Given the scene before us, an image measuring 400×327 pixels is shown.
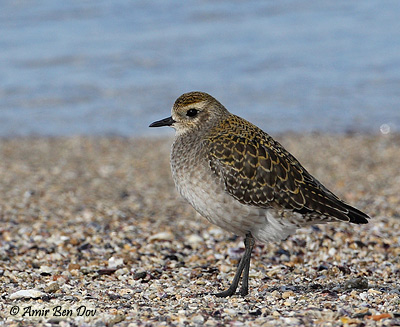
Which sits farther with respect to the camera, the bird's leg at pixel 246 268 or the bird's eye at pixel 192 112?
the bird's eye at pixel 192 112

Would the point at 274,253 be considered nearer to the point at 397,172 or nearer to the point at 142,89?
the point at 397,172

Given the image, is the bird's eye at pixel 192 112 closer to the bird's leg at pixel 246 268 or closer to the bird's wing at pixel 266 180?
the bird's wing at pixel 266 180

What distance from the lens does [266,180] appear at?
A: 183 inches

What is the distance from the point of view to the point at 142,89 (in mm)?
14633

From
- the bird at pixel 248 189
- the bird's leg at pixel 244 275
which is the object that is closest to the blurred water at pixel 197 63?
the bird at pixel 248 189

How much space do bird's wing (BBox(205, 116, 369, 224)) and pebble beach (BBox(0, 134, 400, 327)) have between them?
56 centimetres

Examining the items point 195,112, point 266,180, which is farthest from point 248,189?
point 195,112

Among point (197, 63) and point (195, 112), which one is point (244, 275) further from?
point (197, 63)

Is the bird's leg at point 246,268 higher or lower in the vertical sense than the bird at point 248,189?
lower

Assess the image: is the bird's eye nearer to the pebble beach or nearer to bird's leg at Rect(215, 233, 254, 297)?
bird's leg at Rect(215, 233, 254, 297)

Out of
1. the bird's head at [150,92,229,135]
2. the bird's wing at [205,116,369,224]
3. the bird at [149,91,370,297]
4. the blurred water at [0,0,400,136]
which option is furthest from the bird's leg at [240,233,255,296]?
the blurred water at [0,0,400,136]

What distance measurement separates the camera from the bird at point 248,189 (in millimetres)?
4547

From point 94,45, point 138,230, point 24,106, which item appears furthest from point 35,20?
point 138,230

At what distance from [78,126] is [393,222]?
7825 millimetres
